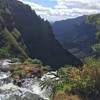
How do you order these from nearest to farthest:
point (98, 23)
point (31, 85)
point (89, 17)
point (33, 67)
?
point (98, 23) < point (89, 17) < point (31, 85) < point (33, 67)

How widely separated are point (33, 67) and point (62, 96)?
34862 millimetres

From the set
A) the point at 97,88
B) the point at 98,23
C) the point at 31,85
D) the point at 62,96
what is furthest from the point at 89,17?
the point at 62,96

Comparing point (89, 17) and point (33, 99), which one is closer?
point (33, 99)

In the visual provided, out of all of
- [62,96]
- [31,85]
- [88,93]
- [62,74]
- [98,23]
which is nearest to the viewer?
[62,96]

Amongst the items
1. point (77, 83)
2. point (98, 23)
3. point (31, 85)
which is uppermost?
point (98, 23)

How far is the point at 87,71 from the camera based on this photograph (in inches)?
1676

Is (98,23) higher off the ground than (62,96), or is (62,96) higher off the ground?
(98,23)

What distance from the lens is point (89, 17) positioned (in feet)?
193

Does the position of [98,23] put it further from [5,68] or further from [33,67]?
[5,68]

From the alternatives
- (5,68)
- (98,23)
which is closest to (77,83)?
(98,23)

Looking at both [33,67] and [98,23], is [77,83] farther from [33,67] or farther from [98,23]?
[33,67]

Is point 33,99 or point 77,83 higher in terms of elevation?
point 77,83

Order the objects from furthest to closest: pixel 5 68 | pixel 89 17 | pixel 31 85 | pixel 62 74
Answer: pixel 5 68, pixel 31 85, pixel 89 17, pixel 62 74

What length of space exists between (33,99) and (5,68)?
3501 centimetres
